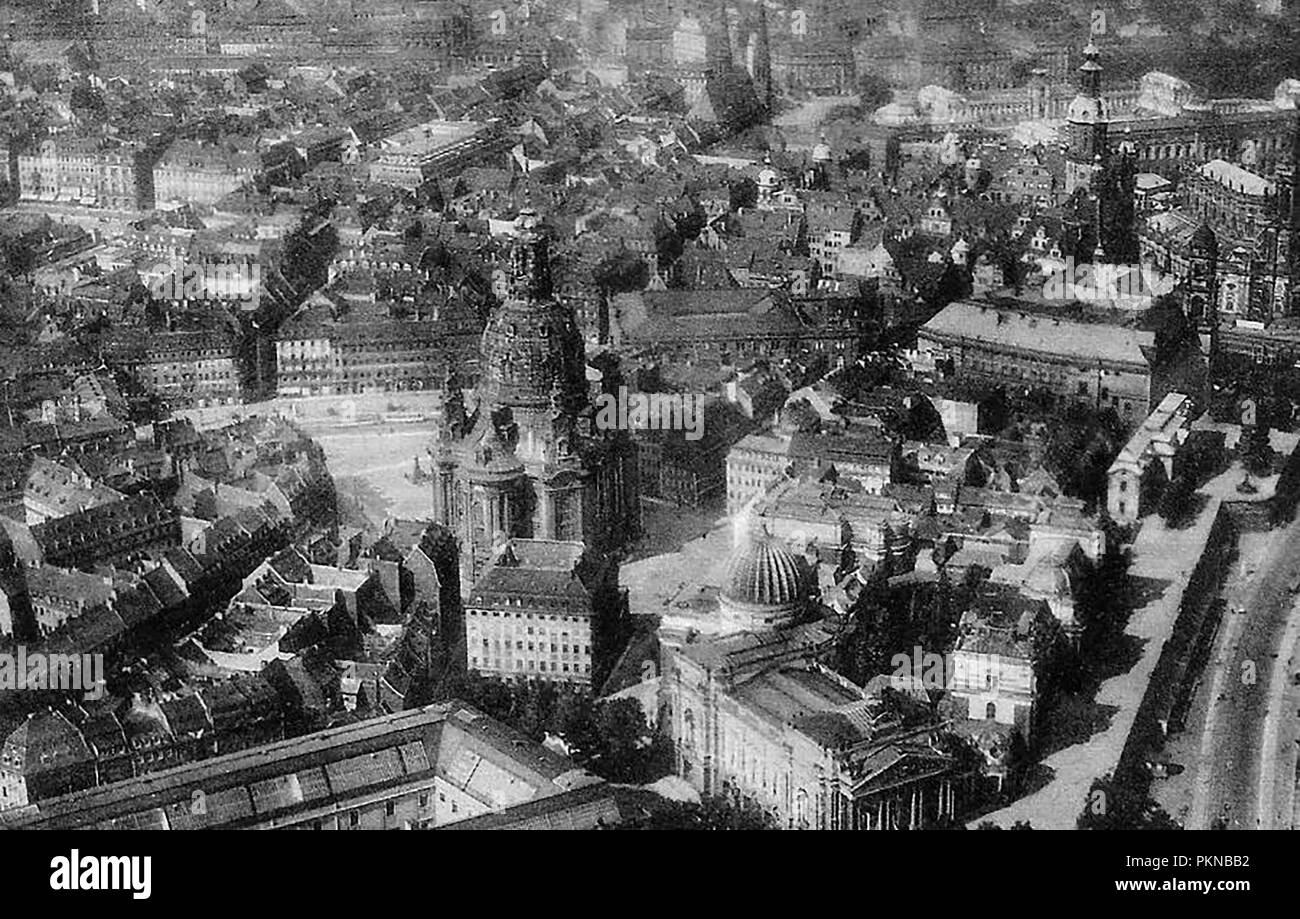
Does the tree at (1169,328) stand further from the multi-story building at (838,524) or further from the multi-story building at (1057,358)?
the multi-story building at (838,524)

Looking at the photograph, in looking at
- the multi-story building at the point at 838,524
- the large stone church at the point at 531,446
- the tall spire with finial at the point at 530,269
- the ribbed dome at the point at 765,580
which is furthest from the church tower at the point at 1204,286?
the ribbed dome at the point at 765,580

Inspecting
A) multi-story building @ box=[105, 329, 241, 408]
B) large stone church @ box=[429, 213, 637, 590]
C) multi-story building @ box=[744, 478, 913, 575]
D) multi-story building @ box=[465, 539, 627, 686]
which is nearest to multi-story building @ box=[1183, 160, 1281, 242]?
multi-story building @ box=[744, 478, 913, 575]

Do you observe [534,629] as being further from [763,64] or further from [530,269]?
[763,64]

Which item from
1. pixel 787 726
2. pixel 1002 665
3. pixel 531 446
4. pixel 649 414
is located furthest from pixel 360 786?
pixel 649 414

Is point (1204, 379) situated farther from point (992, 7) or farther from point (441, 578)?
point (441, 578)

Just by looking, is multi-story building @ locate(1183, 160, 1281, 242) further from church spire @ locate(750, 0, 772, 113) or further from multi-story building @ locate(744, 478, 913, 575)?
multi-story building @ locate(744, 478, 913, 575)
